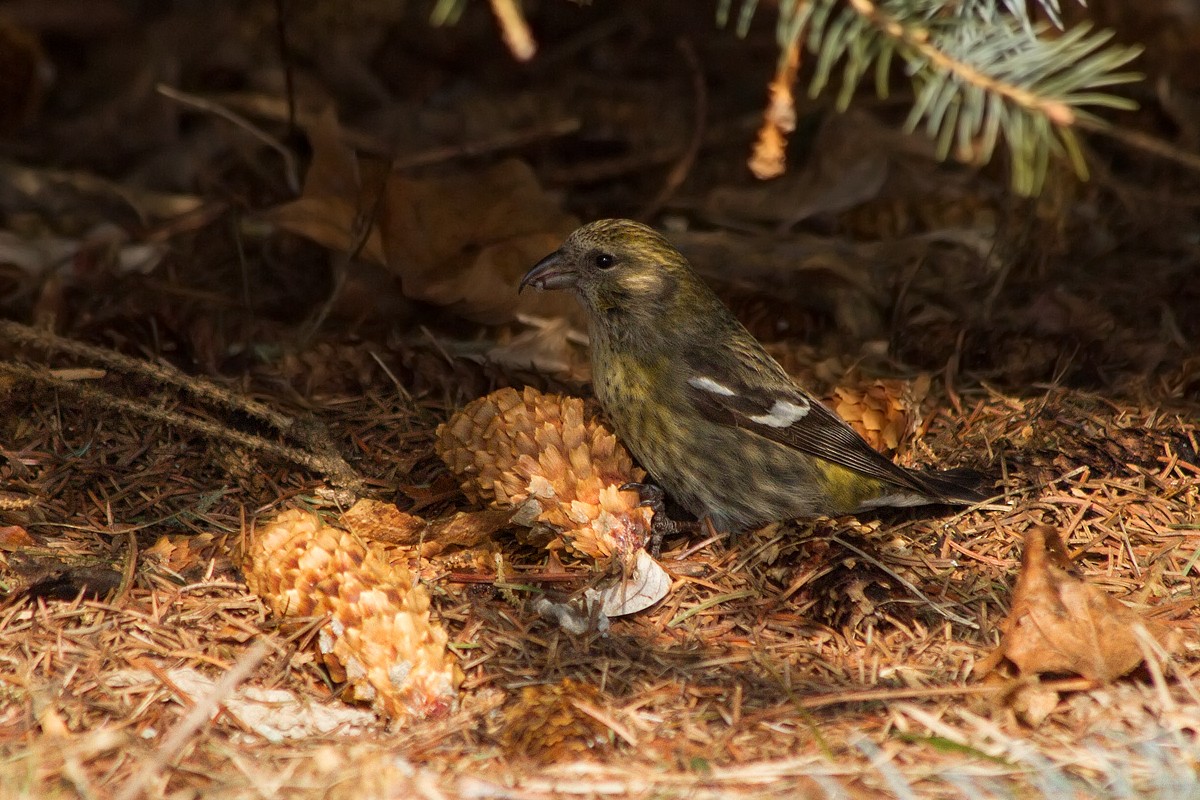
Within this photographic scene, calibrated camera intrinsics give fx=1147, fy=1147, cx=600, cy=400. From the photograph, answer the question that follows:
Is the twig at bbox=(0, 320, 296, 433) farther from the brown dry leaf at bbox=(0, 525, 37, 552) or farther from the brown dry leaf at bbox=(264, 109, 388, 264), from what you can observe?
the brown dry leaf at bbox=(264, 109, 388, 264)

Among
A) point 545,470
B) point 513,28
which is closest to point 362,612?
point 545,470

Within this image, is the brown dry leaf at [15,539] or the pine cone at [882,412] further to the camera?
the pine cone at [882,412]

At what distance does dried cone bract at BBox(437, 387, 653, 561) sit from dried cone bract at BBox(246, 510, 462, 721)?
0.50 meters

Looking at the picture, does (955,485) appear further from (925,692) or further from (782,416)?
(925,692)

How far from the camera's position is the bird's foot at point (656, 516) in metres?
Answer: 3.68

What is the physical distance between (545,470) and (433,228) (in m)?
1.71

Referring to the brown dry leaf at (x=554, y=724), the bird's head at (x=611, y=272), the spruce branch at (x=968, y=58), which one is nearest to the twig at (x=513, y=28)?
the spruce branch at (x=968, y=58)

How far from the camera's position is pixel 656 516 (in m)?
3.85

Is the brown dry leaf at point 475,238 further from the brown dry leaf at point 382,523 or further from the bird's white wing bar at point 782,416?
the brown dry leaf at point 382,523

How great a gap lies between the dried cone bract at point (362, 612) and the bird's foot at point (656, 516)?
3.07 ft

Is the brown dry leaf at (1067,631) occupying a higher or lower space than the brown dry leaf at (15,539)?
higher

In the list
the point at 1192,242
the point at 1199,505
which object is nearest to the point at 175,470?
the point at 1199,505

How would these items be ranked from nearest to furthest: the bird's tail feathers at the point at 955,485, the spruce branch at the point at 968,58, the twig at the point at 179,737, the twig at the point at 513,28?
the twig at the point at 179,737 → the twig at the point at 513,28 → the spruce branch at the point at 968,58 → the bird's tail feathers at the point at 955,485

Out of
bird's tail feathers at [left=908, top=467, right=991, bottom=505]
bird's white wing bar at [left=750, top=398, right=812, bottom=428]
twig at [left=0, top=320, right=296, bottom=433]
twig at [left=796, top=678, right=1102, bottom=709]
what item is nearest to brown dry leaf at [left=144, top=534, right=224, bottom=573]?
twig at [left=0, top=320, right=296, bottom=433]
